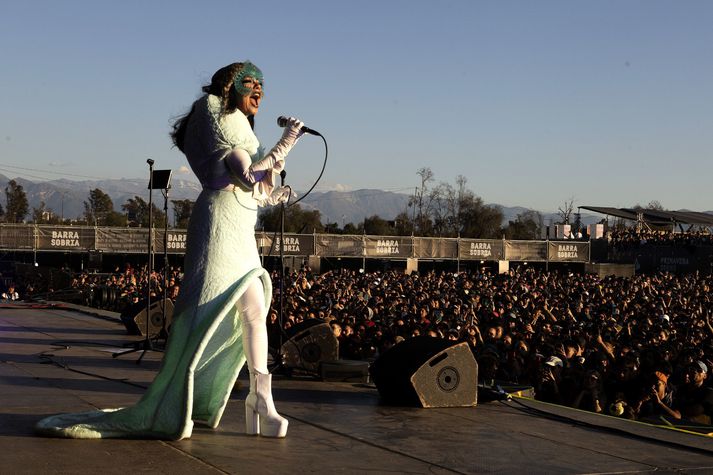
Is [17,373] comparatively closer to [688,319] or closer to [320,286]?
[688,319]

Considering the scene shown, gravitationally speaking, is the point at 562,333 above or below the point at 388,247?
below

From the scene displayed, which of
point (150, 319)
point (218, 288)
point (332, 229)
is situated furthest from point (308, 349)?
point (332, 229)

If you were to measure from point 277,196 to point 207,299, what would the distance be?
0.82m

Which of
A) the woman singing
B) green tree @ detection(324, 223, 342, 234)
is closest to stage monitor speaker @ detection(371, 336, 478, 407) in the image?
the woman singing

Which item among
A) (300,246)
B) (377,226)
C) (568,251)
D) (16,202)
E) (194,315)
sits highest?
(16,202)

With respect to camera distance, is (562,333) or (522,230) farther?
(522,230)

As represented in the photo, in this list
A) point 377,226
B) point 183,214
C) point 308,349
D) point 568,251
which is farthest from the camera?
point 377,226

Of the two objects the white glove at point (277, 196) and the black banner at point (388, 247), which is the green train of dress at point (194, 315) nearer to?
the white glove at point (277, 196)

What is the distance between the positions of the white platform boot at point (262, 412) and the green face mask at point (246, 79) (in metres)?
1.78

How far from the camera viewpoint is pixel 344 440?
18.5 feet

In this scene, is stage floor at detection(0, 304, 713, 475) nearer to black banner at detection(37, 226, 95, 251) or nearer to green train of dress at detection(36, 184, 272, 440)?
green train of dress at detection(36, 184, 272, 440)

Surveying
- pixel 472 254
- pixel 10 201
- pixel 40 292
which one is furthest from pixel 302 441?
pixel 10 201

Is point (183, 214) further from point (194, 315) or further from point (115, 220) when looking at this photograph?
point (194, 315)

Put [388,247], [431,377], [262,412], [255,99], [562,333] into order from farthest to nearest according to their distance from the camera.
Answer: [388,247]
[562,333]
[431,377]
[255,99]
[262,412]
